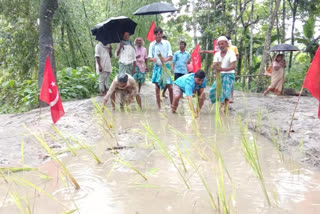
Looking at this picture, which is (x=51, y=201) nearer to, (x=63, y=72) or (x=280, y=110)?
(x=280, y=110)

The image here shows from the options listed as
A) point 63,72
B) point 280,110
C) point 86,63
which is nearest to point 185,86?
point 280,110

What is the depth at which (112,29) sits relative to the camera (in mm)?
5953

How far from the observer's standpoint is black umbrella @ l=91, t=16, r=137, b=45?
5820mm

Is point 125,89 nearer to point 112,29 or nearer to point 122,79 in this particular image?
point 122,79

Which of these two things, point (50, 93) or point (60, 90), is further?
point (60, 90)

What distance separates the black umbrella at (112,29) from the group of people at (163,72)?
0.20m

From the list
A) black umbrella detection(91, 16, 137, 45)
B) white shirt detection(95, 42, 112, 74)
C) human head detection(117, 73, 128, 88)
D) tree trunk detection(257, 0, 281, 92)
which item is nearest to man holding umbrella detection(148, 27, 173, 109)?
human head detection(117, 73, 128, 88)

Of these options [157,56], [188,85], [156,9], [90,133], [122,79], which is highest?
[156,9]

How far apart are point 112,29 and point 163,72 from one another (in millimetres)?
1795

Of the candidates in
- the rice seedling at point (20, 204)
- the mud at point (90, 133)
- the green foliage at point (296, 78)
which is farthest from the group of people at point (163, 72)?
the green foliage at point (296, 78)

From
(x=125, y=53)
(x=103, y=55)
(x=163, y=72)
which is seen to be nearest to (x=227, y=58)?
(x=163, y=72)

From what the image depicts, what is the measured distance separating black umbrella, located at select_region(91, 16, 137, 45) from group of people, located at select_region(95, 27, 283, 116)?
20 cm

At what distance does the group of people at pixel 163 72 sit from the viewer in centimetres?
450

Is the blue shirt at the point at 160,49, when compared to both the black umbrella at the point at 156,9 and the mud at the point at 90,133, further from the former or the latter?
the mud at the point at 90,133
